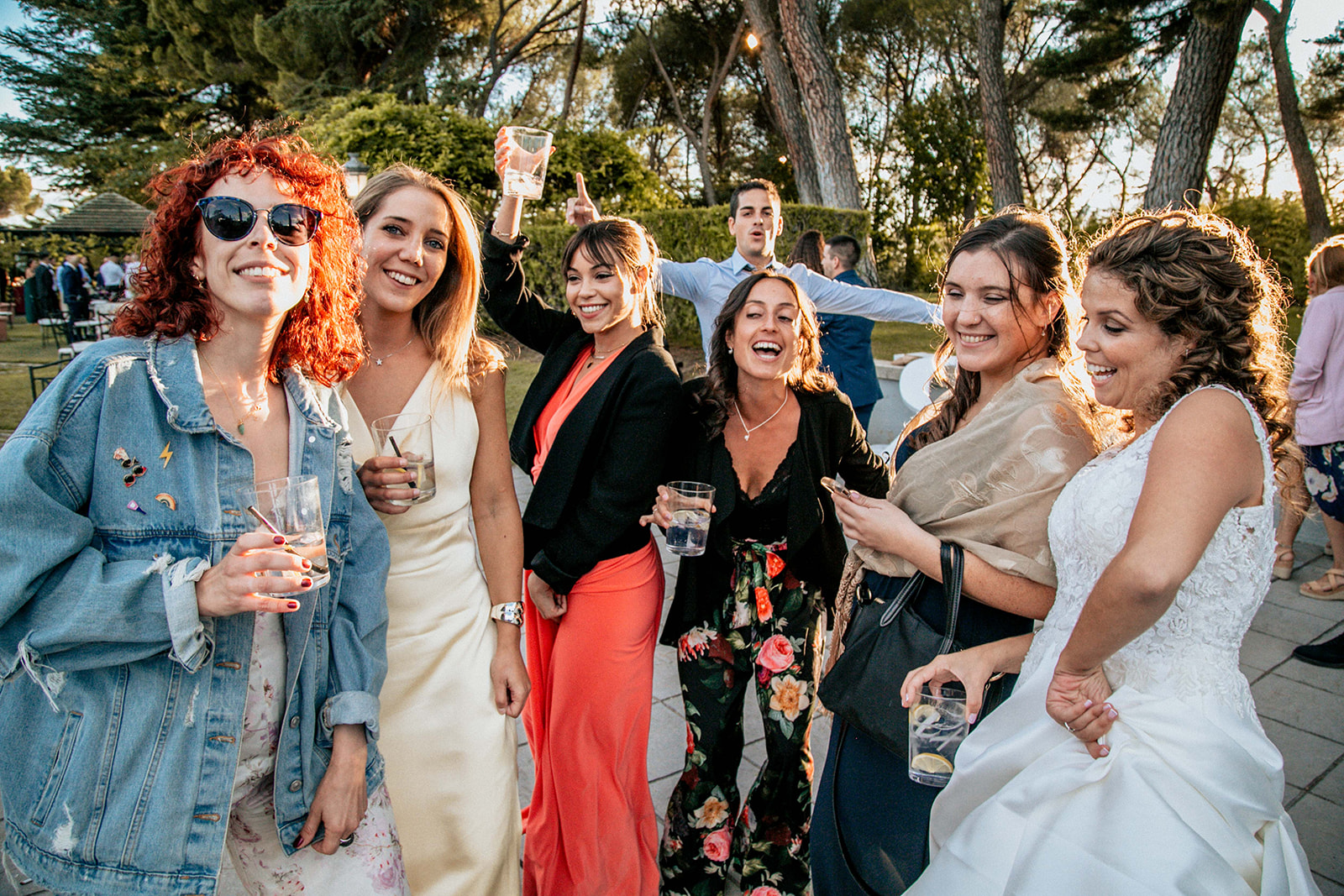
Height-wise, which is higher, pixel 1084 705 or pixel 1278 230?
pixel 1278 230

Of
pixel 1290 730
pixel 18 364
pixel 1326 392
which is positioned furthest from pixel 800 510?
pixel 18 364

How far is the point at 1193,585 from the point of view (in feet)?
5.16

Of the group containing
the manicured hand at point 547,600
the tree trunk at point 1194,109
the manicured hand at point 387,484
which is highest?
the tree trunk at point 1194,109

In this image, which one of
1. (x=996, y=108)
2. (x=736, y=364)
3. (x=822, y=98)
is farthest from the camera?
(x=996, y=108)

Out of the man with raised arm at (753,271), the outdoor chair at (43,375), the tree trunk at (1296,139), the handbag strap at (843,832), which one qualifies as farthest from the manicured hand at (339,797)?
the tree trunk at (1296,139)

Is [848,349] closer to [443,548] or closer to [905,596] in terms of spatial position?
[905,596]

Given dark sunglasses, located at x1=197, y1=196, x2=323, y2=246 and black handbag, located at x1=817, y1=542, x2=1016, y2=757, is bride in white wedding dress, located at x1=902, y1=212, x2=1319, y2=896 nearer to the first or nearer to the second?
black handbag, located at x1=817, y1=542, x2=1016, y2=757

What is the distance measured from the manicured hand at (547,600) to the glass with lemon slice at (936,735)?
49.0 inches

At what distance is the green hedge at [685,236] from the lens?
12078 mm

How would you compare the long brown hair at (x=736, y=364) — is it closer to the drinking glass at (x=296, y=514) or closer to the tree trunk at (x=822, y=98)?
the drinking glass at (x=296, y=514)

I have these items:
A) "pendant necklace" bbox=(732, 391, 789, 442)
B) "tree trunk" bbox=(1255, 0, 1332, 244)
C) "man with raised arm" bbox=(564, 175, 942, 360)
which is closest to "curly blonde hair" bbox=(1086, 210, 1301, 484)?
"pendant necklace" bbox=(732, 391, 789, 442)

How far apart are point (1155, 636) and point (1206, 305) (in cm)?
66

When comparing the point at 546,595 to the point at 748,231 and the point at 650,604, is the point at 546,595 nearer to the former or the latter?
the point at 650,604

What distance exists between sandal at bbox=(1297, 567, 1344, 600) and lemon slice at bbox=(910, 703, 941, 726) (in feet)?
16.0
